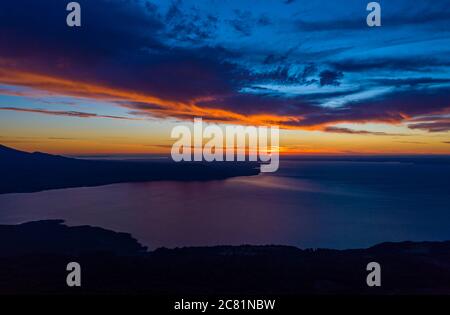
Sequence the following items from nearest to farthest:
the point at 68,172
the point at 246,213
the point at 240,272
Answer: the point at 240,272, the point at 246,213, the point at 68,172

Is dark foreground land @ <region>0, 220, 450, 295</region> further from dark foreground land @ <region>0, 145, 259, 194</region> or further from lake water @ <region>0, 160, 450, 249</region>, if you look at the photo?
dark foreground land @ <region>0, 145, 259, 194</region>

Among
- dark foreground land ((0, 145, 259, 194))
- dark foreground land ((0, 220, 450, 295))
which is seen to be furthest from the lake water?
dark foreground land ((0, 220, 450, 295))

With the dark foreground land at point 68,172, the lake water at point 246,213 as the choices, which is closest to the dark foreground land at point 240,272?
the lake water at point 246,213

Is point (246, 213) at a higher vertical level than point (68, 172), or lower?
lower

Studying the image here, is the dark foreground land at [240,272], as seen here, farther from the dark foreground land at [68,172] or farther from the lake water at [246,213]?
the dark foreground land at [68,172]

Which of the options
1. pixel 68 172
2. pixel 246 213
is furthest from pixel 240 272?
pixel 68 172

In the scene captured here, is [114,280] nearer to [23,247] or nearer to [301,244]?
[23,247]

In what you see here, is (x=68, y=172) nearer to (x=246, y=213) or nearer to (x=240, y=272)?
(x=246, y=213)
